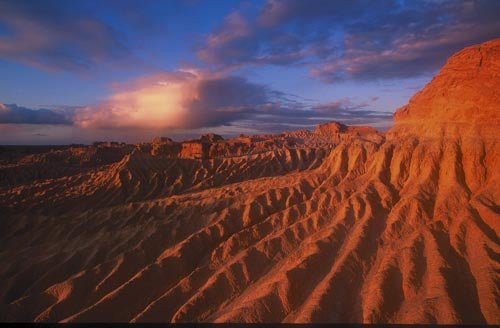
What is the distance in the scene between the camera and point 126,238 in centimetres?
2652

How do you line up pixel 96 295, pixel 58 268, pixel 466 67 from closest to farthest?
pixel 96 295
pixel 466 67
pixel 58 268

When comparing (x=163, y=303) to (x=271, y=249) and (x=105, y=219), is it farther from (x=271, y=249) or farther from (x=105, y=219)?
(x=105, y=219)

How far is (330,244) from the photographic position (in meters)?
18.9

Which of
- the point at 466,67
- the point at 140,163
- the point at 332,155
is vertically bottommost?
the point at 140,163

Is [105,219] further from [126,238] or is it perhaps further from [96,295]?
[96,295]

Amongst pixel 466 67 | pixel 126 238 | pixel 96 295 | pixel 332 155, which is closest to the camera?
pixel 96 295

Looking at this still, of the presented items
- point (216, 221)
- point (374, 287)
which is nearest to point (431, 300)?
point (374, 287)

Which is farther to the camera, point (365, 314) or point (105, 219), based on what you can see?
point (105, 219)

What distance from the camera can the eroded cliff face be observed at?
1498cm

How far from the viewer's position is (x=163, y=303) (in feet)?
56.1

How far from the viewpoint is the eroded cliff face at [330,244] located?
15.0m

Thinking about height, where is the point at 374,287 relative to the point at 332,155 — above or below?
below

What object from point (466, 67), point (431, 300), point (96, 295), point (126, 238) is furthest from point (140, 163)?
point (431, 300)

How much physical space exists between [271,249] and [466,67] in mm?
15048
